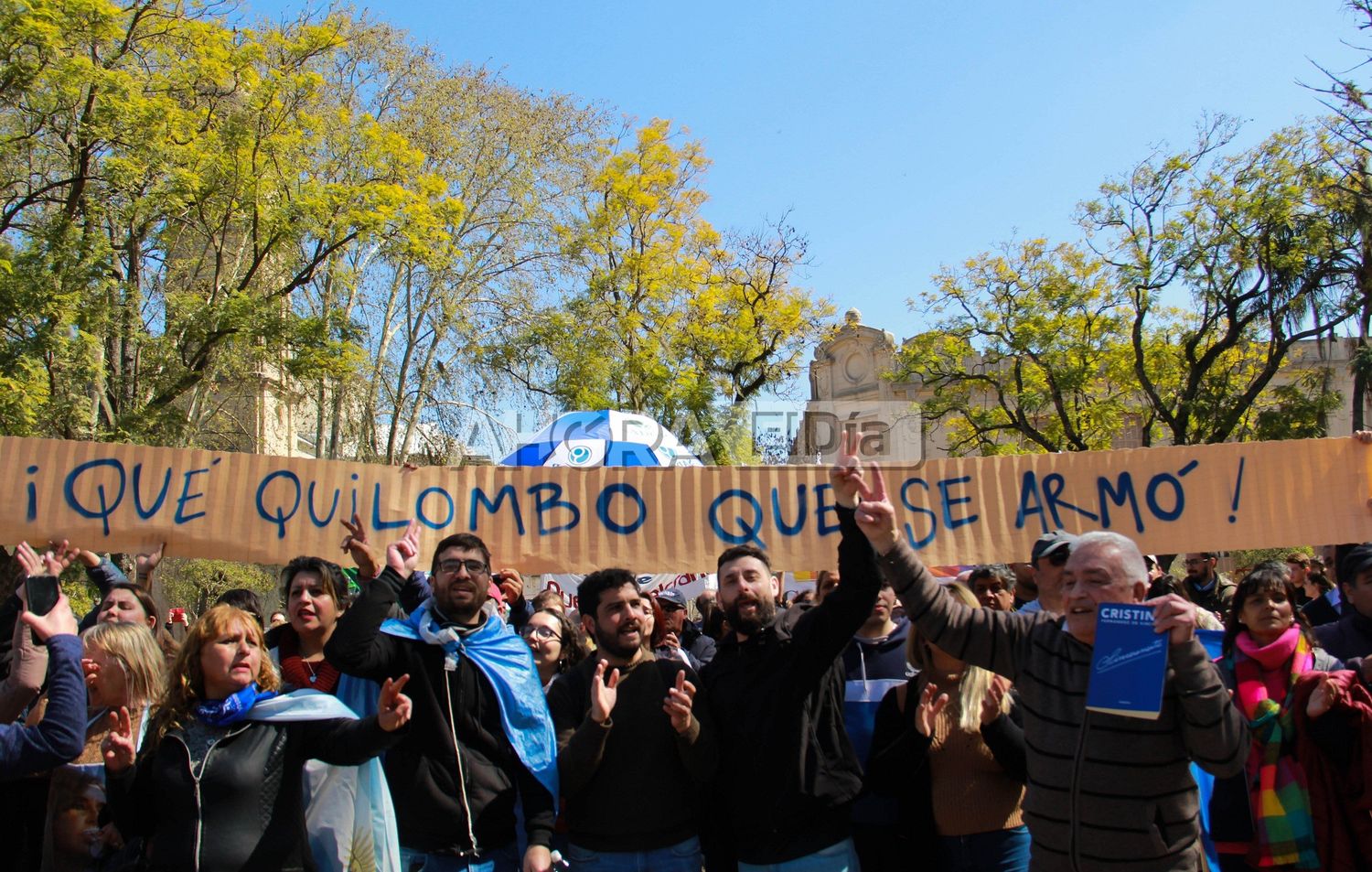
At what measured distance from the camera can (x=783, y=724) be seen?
A: 3588mm

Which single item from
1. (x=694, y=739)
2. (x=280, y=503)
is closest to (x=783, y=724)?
(x=694, y=739)

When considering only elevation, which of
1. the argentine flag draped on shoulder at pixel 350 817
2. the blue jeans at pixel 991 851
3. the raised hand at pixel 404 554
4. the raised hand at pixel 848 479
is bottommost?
the blue jeans at pixel 991 851

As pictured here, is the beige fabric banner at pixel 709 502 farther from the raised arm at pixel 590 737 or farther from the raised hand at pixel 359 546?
the raised arm at pixel 590 737

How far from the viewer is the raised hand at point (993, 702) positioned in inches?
143

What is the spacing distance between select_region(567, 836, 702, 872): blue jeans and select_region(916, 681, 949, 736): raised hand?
86cm

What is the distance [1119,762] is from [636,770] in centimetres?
154

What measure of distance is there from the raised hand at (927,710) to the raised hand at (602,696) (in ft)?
3.41

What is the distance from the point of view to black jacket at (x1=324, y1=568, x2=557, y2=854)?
347 cm

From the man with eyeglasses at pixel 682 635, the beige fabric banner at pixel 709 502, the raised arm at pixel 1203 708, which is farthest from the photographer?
the beige fabric banner at pixel 709 502

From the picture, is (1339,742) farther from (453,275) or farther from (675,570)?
(453,275)

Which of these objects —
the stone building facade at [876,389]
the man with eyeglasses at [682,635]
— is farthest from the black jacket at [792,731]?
the stone building facade at [876,389]

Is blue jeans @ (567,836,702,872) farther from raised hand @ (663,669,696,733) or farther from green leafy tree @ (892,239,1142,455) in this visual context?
green leafy tree @ (892,239,1142,455)

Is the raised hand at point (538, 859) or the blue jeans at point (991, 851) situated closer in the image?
the raised hand at point (538, 859)

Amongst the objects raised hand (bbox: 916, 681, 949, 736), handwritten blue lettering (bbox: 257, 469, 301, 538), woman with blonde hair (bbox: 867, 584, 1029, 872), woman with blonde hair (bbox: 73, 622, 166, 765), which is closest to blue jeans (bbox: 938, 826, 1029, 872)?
woman with blonde hair (bbox: 867, 584, 1029, 872)
